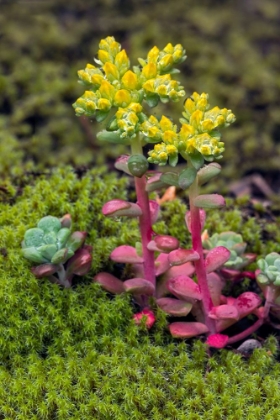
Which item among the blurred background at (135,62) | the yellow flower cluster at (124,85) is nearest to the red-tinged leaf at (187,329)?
the yellow flower cluster at (124,85)

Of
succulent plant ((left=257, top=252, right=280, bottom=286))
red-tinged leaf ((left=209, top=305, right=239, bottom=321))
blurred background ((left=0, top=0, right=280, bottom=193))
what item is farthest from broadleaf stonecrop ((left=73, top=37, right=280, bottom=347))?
blurred background ((left=0, top=0, right=280, bottom=193))

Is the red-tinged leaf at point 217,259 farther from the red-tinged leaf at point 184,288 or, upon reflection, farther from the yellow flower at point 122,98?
the yellow flower at point 122,98

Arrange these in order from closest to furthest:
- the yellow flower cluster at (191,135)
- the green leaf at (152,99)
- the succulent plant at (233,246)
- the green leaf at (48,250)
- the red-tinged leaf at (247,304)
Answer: the yellow flower cluster at (191,135)
the green leaf at (152,99)
the green leaf at (48,250)
the red-tinged leaf at (247,304)
the succulent plant at (233,246)

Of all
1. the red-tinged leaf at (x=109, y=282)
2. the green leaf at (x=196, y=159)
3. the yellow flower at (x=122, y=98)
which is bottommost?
the red-tinged leaf at (x=109, y=282)

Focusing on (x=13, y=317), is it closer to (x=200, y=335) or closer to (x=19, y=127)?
(x=200, y=335)

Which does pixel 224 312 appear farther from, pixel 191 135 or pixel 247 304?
pixel 191 135

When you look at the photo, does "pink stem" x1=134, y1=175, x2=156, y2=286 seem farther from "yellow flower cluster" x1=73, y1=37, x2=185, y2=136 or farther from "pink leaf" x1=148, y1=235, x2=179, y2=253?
"yellow flower cluster" x1=73, y1=37, x2=185, y2=136
